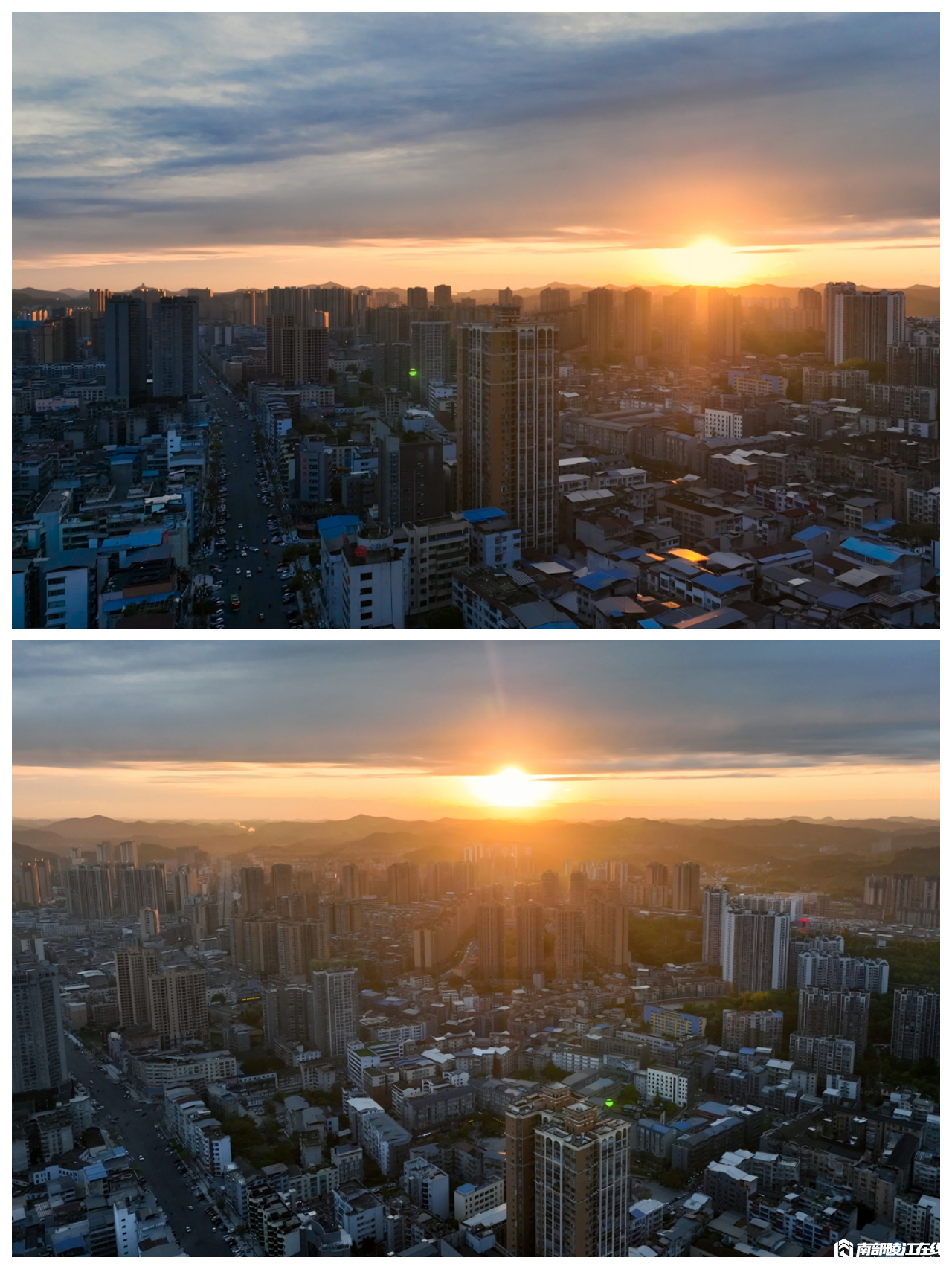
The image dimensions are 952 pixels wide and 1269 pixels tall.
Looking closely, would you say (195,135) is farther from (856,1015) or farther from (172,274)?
(856,1015)

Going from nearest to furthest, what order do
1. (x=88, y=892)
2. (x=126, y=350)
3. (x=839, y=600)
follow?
(x=839, y=600)
(x=88, y=892)
(x=126, y=350)

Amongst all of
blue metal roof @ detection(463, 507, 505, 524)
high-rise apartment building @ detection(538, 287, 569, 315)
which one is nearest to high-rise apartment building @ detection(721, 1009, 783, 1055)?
blue metal roof @ detection(463, 507, 505, 524)

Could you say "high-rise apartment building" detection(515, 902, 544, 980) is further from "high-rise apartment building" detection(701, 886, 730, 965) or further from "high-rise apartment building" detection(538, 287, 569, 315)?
"high-rise apartment building" detection(538, 287, 569, 315)

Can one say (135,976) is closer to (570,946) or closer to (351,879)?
(351,879)

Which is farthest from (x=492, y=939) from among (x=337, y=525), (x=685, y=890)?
(x=337, y=525)

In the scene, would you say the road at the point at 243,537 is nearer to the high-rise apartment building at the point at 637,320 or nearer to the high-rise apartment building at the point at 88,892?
the high-rise apartment building at the point at 88,892

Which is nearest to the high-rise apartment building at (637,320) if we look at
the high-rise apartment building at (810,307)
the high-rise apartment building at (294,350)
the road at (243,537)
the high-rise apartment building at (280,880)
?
the high-rise apartment building at (810,307)

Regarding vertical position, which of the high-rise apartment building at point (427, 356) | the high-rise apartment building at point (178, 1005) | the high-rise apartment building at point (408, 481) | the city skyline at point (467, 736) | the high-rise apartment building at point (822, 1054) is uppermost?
the high-rise apartment building at point (427, 356)
